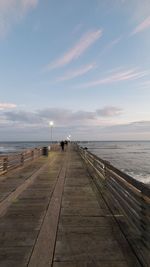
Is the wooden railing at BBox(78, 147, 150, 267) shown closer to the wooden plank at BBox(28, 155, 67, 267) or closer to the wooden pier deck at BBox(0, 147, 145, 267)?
the wooden pier deck at BBox(0, 147, 145, 267)

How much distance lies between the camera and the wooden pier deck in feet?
14.0

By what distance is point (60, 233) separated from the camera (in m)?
5.44

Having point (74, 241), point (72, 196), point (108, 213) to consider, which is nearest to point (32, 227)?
point (74, 241)

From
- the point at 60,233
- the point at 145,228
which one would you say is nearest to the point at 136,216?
the point at 145,228

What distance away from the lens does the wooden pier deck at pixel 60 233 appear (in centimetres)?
425

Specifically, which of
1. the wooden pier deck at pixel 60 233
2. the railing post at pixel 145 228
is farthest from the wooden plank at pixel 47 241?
the railing post at pixel 145 228

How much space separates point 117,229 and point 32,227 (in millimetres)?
1935

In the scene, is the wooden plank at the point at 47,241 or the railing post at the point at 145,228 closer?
the wooden plank at the point at 47,241

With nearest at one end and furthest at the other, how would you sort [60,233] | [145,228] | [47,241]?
[145,228] < [47,241] < [60,233]

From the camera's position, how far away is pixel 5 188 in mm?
10477

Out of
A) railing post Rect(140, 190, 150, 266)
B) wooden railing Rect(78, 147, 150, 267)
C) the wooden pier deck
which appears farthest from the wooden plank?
railing post Rect(140, 190, 150, 266)

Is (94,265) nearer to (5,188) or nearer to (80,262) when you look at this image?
(80,262)

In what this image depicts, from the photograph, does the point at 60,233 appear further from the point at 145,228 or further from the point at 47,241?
the point at 145,228

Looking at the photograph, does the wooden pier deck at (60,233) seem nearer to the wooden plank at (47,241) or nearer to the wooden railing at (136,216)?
the wooden plank at (47,241)
